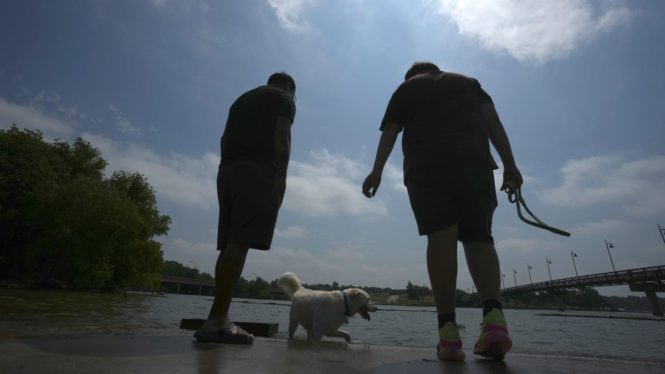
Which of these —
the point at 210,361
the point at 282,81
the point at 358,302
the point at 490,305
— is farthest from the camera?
the point at 358,302

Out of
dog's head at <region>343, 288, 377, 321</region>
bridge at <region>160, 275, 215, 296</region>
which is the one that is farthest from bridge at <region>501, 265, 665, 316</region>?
bridge at <region>160, 275, 215, 296</region>

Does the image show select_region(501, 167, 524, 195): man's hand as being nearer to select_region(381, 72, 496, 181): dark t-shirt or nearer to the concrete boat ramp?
select_region(381, 72, 496, 181): dark t-shirt

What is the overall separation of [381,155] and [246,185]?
4.28 ft

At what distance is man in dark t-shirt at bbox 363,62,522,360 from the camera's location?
2559 mm

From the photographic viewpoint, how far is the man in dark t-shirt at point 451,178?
256 cm

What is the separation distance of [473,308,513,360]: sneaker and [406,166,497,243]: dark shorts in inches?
24.9

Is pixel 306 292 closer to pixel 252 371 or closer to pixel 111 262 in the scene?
pixel 252 371

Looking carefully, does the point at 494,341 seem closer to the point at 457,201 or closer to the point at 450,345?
the point at 450,345

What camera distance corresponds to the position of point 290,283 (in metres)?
6.41

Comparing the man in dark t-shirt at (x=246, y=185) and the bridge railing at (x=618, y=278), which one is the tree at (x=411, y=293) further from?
the man in dark t-shirt at (x=246, y=185)

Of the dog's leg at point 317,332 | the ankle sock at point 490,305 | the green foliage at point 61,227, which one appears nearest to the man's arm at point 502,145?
the ankle sock at point 490,305

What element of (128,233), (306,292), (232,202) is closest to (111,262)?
(128,233)

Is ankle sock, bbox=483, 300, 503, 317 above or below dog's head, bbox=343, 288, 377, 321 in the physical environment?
below

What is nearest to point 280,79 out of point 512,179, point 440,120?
point 440,120
